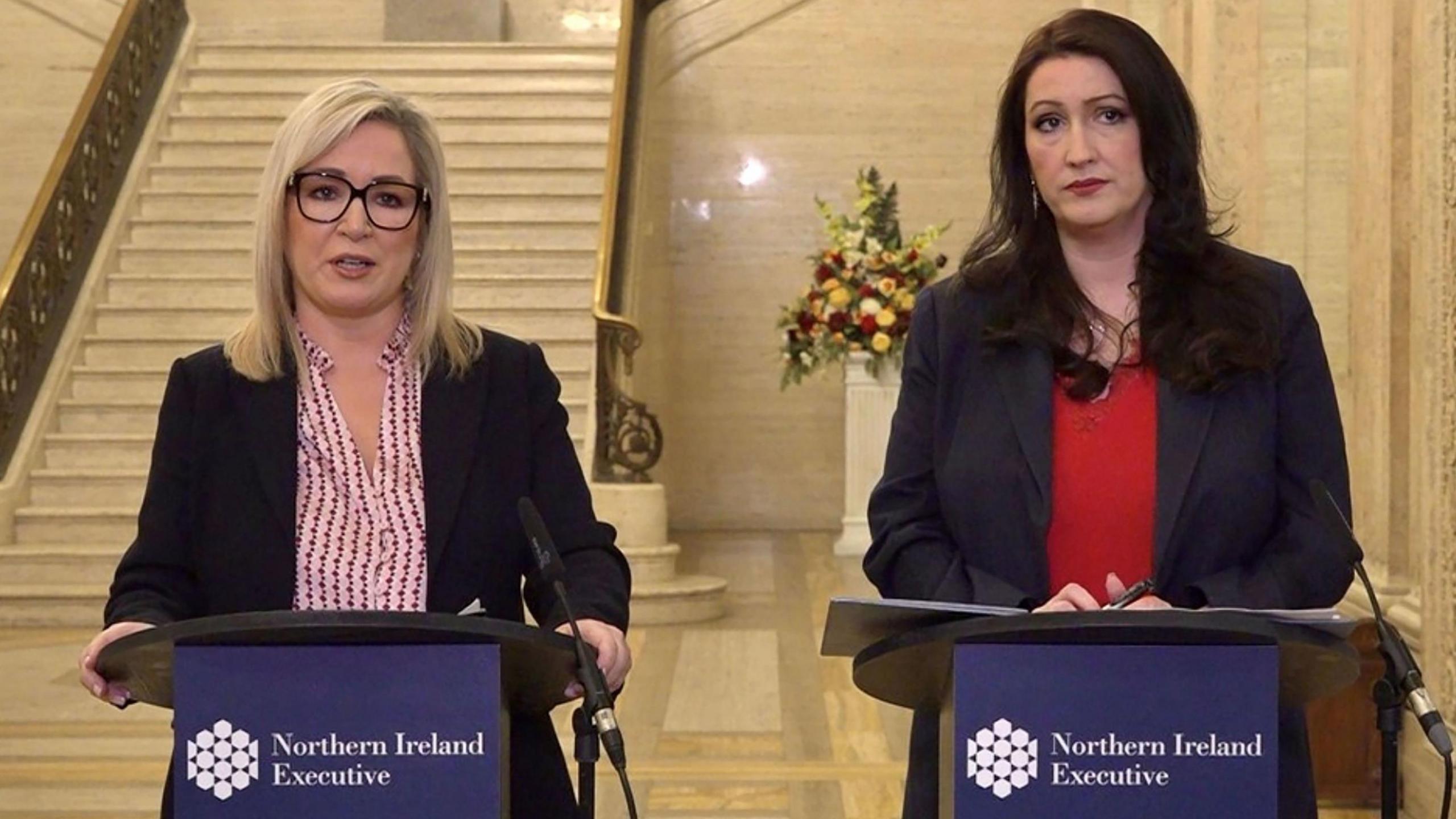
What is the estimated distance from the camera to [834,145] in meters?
15.1

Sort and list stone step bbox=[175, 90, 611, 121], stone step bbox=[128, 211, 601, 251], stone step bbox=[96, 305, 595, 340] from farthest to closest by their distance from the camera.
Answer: stone step bbox=[175, 90, 611, 121], stone step bbox=[128, 211, 601, 251], stone step bbox=[96, 305, 595, 340]

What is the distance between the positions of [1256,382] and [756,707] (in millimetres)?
5136

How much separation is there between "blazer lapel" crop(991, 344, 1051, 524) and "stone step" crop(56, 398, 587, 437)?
28.8 ft

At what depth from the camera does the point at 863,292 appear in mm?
12656

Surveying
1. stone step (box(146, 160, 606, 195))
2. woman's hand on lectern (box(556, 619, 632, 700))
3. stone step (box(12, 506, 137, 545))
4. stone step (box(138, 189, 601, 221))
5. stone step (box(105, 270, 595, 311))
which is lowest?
stone step (box(12, 506, 137, 545))

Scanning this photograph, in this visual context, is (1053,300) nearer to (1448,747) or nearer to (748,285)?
(1448,747)

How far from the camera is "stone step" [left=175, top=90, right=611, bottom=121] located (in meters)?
14.0

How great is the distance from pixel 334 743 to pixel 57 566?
28.1ft

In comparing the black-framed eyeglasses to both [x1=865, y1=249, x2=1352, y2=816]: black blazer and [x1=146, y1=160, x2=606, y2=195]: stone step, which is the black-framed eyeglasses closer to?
[x1=865, y1=249, x2=1352, y2=816]: black blazer

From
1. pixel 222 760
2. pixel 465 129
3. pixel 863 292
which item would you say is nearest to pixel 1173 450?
pixel 222 760

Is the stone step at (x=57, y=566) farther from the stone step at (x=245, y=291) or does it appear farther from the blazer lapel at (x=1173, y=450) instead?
the blazer lapel at (x=1173, y=450)

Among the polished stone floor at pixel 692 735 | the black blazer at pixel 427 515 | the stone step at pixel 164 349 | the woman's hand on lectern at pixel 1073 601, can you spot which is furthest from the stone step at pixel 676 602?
the woman's hand on lectern at pixel 1073 601

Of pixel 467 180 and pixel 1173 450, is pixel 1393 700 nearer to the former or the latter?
pixel 1173 450

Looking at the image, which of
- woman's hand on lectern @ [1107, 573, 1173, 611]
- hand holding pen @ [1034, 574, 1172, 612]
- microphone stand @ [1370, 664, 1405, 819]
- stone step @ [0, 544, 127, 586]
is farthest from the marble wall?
microphone stand @ [1370, 664, 1405, 819]
